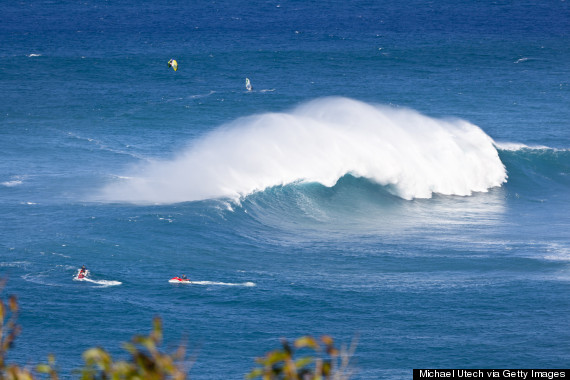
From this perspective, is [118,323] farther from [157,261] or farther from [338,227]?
[338,227]

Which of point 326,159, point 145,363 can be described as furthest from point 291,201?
point 145,363

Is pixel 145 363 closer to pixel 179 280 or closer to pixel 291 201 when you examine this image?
pixel 179 280

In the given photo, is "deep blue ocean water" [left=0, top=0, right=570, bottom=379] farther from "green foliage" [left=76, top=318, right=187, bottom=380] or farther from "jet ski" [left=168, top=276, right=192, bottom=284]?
"green foliage" [left=76, top=318, right=187, bottom=380]

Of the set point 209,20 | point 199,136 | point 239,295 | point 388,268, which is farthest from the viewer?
point 209,20

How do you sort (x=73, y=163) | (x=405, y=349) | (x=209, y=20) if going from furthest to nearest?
(x=209, y=20) < (x=73, y=163) < (x=405, y=349)

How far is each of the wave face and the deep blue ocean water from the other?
153 millimetres

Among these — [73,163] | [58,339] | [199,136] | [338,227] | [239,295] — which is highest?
[199,136]

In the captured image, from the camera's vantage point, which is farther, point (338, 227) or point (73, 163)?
point (73, 163)

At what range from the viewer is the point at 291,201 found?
47.6 m

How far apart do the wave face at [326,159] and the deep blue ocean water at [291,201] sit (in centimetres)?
15

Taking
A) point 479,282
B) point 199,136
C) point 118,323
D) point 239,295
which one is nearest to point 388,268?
point 479,282

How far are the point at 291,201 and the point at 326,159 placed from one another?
5630 millimetres

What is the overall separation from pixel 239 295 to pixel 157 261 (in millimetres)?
5189

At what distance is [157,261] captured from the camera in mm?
36844
